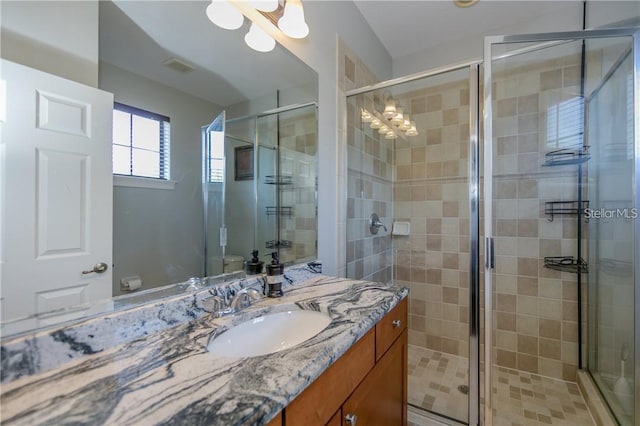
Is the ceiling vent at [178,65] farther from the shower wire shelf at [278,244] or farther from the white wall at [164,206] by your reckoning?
the shower wire shelf at [278,244]

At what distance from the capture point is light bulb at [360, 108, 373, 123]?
207 centimetres

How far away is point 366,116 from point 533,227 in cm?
145

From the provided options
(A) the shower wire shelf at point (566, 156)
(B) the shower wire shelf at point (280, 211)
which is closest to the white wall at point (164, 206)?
(B) the shower wire shelf at point (280, 211)

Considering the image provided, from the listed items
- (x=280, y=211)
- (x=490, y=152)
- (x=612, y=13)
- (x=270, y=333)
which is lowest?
(x=270, y=333)

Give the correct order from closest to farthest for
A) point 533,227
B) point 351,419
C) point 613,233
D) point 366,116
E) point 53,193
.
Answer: point 53,193 < point 351,419 < point 613,233 < point 533,227 < point 366,116

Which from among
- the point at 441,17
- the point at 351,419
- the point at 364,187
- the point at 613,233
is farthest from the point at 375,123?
the point at 351,419

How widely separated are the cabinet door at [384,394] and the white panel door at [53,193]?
794mm

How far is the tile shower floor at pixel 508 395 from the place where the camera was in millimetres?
1596

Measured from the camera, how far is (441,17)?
2082 millimetres

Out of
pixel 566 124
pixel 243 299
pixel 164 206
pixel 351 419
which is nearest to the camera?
pixel 351 419

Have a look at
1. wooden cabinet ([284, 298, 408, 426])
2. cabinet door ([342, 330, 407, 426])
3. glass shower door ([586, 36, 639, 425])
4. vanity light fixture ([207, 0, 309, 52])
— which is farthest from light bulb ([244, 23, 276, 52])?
glass shower door ([586, 36, 639, 425])

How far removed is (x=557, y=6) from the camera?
195 centimetres

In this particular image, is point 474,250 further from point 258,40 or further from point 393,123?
point 258,40

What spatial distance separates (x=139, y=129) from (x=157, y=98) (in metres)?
0.12
